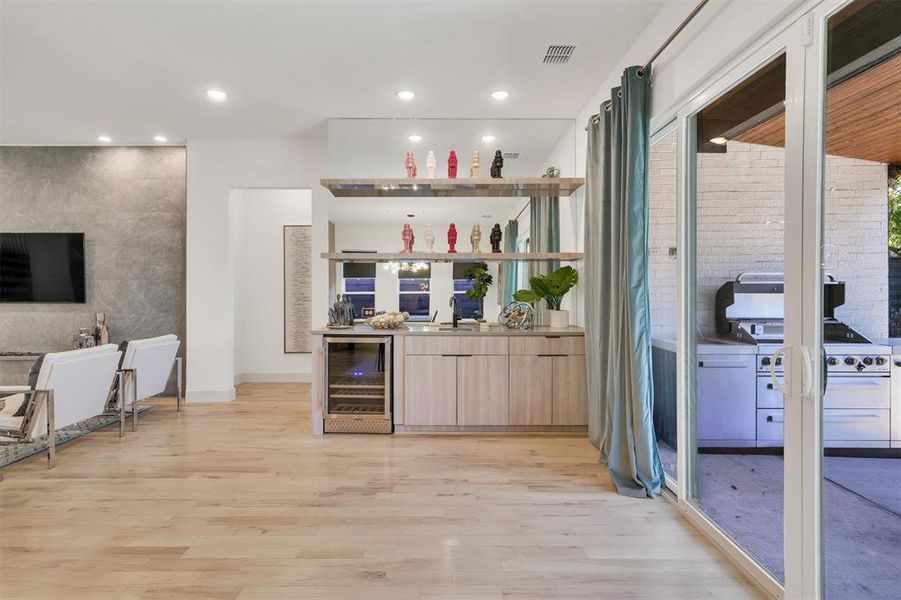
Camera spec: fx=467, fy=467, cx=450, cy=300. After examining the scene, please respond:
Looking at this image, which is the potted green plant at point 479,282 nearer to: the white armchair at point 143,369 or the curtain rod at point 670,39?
the curtain rod at point 670,39

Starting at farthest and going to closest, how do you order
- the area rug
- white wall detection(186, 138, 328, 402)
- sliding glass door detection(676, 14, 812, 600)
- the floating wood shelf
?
white wall detection(186, 138, 328, 402), the floating wood shelf, the area rug, sliding glass door detection(676, 14, 812, 600)

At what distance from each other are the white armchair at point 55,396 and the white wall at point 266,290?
103 inches

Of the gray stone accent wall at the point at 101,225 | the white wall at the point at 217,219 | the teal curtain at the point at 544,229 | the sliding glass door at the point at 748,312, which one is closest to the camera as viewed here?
the sliding glass door at the point at 748,312

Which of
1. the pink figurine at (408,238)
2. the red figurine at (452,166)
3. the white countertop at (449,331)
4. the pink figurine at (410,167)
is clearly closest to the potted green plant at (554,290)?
the white countertop at (449,331)

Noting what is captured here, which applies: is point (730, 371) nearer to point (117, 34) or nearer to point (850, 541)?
point (850, 541)

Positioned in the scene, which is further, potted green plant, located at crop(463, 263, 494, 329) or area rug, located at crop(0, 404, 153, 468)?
potted green plant, located at crop(463, 263, 494, 329)

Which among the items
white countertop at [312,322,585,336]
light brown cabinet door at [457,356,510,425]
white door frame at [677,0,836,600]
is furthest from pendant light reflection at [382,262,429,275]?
white door frame at [677,0,836,600]

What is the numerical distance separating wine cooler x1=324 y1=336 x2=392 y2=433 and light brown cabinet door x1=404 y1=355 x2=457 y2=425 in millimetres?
195

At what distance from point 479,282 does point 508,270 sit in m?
0.31

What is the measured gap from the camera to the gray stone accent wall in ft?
18.0

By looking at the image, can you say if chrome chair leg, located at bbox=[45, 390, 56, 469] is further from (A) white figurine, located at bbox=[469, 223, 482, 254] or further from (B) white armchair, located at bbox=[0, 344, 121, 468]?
(A) white figurine, located at bbox=[469, 223, 482, 254]

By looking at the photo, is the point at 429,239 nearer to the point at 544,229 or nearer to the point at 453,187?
the point at 453,187

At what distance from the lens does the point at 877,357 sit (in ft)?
4.99

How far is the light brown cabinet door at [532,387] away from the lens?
405cm
